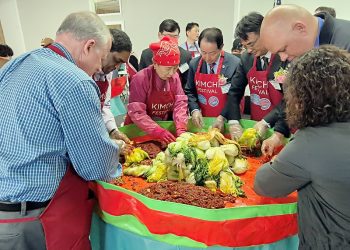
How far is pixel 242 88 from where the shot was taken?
2.15 meters

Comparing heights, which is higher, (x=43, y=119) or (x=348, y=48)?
(x=348, y=48)

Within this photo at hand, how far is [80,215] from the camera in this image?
45.9 inches

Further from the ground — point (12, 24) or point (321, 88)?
point (321, 88)

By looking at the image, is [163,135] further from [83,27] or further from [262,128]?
[83,27]

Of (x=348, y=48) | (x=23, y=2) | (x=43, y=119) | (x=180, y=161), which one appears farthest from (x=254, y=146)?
(x=23, y=2)

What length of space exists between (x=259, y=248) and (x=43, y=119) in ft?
2.85

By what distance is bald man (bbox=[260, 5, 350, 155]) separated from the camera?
1316mm

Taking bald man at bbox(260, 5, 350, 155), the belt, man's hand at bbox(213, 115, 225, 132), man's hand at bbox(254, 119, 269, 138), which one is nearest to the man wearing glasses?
man's hand at bbox(213, 115, 225, 132)

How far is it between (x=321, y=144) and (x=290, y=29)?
0.65 meters

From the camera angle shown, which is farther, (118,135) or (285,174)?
(118,135)

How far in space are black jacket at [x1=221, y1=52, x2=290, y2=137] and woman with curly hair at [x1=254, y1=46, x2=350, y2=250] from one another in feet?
2.85

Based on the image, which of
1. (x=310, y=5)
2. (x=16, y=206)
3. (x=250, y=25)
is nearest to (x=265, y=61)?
(x=250, y=25)

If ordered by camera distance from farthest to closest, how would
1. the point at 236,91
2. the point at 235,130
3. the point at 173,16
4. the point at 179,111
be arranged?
the point at 173,16
the point at 236,91
the point at 179,111
the point at 235,130

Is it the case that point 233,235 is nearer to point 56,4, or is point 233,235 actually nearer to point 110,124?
point 110,124
